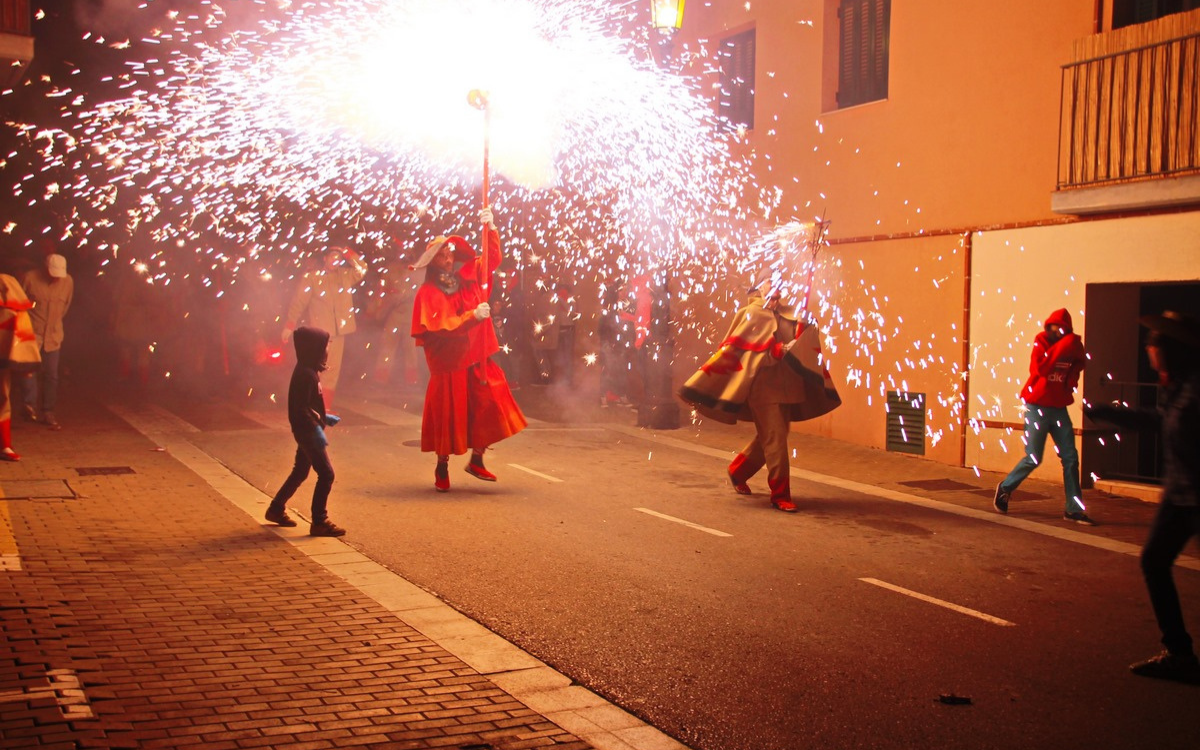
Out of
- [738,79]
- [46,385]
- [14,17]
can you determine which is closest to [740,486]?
[46,385]

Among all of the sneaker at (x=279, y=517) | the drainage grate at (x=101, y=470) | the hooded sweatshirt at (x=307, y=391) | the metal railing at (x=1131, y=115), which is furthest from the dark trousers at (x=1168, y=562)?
the drainage grate at (x=101, y=470)

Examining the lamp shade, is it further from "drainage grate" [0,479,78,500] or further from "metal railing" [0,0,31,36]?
"drainage grate" [0,479,78,500]

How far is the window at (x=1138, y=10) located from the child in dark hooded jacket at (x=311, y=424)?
326 inches

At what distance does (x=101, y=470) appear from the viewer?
1077 cm

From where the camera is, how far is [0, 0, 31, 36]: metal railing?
42.0 ft

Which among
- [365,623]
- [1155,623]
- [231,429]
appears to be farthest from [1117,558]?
[231,429]

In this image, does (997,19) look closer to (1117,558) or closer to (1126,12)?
(1126,12)

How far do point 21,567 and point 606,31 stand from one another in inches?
591

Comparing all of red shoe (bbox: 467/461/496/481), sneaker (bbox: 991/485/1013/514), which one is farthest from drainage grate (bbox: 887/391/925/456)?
red shoe (bbox: 467/461/496/481)

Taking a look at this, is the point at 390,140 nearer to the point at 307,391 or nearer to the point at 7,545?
the point at 307,391

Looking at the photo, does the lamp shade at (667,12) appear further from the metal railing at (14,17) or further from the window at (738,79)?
the metal railing at (14,17)

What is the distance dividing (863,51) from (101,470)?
1006cm

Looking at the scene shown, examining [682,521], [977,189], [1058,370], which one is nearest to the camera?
[682,521]

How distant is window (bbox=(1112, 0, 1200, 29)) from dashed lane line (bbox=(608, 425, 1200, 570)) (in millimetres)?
5061
